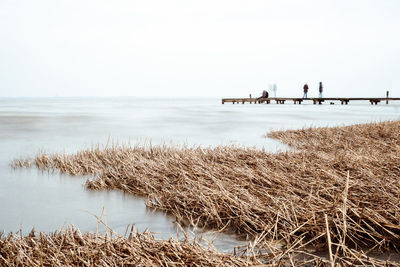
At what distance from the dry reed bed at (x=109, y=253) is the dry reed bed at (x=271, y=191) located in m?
0.77

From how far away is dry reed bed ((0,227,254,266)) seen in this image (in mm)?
3420

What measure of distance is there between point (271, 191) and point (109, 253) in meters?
3.14

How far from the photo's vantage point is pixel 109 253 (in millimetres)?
3604

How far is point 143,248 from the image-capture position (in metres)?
3.71

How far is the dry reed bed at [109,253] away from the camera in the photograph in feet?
11.2

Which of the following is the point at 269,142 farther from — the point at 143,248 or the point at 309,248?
the point at 143,248

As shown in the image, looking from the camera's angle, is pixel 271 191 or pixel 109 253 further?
pixel 271 191

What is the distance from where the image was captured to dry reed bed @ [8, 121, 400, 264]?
4.38 metres

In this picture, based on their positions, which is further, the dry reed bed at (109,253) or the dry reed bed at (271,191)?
the dry reed bed at (271,191)

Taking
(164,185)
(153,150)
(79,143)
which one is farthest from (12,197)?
(79,143)

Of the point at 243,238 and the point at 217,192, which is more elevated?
the point at 217,192

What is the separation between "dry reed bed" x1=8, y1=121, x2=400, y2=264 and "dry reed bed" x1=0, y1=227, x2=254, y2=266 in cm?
77

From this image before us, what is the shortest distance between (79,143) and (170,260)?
14033 mm

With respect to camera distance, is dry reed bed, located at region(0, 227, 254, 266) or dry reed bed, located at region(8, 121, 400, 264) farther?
dry reed bed, located at region(8, 121, 400, 264)
